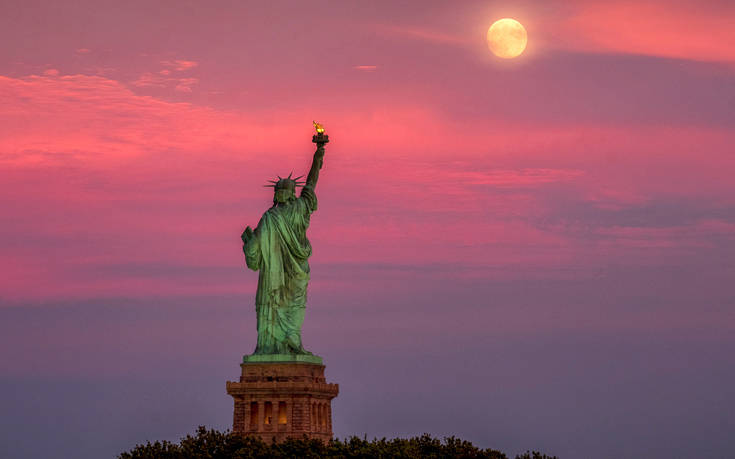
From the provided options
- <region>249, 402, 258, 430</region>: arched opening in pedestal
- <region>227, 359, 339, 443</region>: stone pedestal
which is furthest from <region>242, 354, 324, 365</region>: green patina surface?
<region>249, 402, 258, 430</region>: arched opening in pedestal

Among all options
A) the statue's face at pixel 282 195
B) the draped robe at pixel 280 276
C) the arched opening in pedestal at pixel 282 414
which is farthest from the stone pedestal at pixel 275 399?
the statue's face at pixel 282 195

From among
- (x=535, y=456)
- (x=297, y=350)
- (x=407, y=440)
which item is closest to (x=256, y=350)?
(x=297, y=350)

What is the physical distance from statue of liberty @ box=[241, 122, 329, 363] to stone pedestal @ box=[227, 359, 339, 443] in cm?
111

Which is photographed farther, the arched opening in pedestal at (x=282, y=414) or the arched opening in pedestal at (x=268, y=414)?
the arched opening in pedestal at (x=268, y=414)

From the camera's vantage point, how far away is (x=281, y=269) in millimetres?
101500

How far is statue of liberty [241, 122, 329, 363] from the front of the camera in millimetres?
101000

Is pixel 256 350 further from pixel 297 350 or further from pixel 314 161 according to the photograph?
pixel 314 161

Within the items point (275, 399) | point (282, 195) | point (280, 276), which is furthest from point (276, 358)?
point (282, 195)

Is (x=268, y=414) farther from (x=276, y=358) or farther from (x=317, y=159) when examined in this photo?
(x=317, y=159)

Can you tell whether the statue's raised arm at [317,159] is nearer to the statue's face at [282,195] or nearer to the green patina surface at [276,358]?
the statue's face at [282,195]

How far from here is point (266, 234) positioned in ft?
332

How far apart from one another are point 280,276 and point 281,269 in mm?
378

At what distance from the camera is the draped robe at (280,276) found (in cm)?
10106

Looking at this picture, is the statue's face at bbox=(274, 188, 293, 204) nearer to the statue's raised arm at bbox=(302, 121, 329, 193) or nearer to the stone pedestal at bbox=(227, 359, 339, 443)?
the statue's raised arm at bbox=(302, 121, 329, 193)
